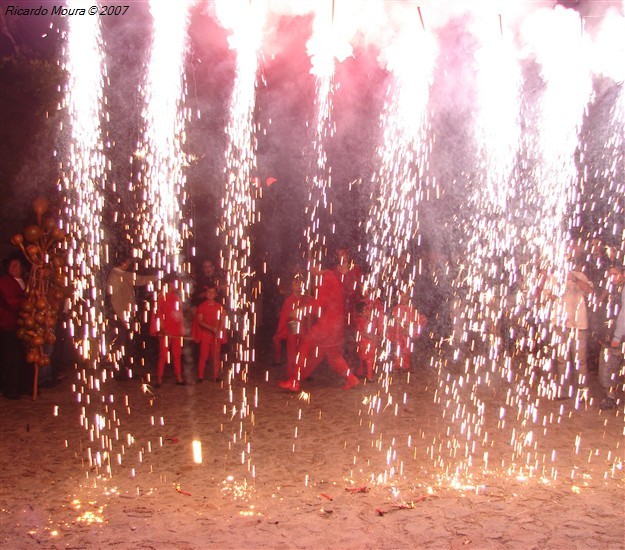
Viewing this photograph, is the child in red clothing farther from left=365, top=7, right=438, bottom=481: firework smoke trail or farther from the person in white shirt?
the person in white shirt

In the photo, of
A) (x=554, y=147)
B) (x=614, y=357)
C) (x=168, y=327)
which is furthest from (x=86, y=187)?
(x=554, y=147)

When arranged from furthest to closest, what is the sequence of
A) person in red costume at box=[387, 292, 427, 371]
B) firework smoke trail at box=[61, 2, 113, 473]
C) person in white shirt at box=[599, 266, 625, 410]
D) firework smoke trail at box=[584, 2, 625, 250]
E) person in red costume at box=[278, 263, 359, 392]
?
1. firework smoke trail at box=[584, 2, 625, 250]
2. firework smoke trail at box=[61, 2, 113, 473]
3. person in red costume at box=[387, 292, 427, 371]
4. person in red costume at box=[278, 263, 359, 392]
5. person in white shirt at box=[599, 266, 625, 410]

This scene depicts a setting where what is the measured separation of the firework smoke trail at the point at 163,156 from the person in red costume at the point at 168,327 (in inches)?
128

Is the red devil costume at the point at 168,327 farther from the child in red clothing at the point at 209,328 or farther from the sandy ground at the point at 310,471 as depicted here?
the sandy ground at the point at 310,471

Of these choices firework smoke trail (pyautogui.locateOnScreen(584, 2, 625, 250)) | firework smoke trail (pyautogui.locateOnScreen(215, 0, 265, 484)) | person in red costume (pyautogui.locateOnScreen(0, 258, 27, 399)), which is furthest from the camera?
firework smoke trail (pyautogui.locateOnScreen(215, 0, 265, 484))

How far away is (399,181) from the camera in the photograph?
14.9 metres

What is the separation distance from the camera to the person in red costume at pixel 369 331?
7328 millimetres

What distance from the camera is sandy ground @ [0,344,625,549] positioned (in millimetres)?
3340

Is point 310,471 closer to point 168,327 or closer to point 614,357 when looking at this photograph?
point 168,327

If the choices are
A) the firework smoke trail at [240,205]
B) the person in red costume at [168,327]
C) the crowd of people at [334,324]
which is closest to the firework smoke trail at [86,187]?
the crowd of people at [334,324]

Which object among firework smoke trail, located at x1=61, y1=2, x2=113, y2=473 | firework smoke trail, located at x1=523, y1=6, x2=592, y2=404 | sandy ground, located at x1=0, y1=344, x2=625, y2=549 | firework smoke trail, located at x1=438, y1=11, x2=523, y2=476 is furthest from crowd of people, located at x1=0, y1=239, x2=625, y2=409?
firework smoke trail, located at x1=438, y1=11, x2=523, y2=476

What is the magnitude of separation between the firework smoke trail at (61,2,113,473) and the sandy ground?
1.28 metres

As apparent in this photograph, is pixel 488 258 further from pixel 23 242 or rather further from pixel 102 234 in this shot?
pixel 23 242

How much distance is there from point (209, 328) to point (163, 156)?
5135 millimetres
